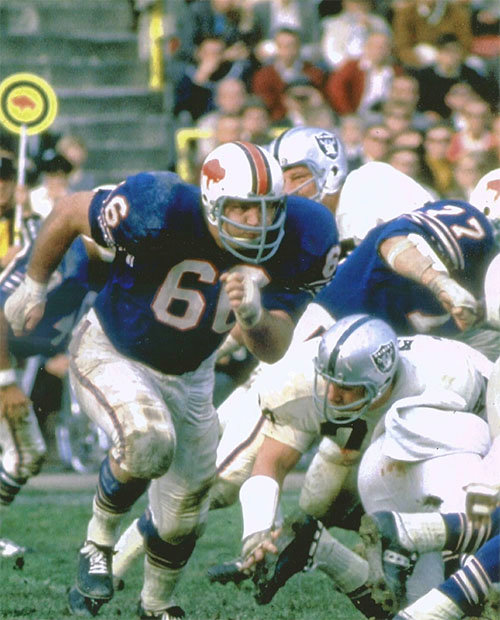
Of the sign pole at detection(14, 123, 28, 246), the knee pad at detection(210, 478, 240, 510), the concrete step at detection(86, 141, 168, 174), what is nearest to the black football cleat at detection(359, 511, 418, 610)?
the knee pad at detection(210, 478, 240, 510)

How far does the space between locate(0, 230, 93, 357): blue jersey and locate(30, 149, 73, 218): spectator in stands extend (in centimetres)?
151

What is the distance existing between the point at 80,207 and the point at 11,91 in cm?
476

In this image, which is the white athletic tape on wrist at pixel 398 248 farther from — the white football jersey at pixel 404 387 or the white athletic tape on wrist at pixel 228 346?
the white athletic tape on wrist at pixel 228 346

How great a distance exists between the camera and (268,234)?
206 inches

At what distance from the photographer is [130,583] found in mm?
6504

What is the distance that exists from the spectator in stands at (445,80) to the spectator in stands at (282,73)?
2.47ft

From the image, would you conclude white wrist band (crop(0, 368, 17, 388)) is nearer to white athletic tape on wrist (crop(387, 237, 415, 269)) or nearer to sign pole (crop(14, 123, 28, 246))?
white athletic tape on wrist (crop(387, 237, 415, 269))

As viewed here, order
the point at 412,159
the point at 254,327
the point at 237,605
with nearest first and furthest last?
the point at 254,327, the point at 237,605, the point at 412,159

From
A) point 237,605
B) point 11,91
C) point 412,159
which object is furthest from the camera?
point 11,91

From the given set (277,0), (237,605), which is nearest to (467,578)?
(237,605)

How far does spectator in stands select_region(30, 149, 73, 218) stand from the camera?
31.9ft

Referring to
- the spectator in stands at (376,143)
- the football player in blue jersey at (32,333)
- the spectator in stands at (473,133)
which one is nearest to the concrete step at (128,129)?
the spectator in stands at (473,133)

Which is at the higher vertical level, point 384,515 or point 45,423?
point 384,515

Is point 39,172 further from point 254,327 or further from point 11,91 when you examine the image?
point 254,327
